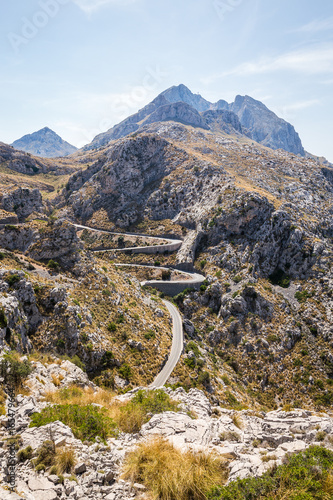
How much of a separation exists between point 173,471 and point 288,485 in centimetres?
389

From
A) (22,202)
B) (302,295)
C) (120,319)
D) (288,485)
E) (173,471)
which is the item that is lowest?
(120,319)

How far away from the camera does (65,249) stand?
49.3 meters

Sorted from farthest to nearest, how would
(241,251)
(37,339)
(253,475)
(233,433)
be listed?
(241,251)
(37,339)
(233,433)
(253,475)

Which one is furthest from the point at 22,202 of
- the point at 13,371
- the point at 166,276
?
the point at 13,371

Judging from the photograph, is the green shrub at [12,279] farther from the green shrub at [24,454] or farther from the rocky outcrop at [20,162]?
the rocky outcrop at [20,162]

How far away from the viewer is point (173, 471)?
29.6 feet

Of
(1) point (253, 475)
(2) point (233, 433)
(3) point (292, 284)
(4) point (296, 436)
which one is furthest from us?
(3) point (292, 284)

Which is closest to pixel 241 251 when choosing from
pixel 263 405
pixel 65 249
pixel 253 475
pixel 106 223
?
pixel 263 405

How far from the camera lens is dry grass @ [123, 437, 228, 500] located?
8.55 m

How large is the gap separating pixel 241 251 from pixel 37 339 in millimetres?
64148

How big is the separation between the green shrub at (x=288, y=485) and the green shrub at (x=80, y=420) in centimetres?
673

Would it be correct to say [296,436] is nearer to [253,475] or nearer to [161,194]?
[253,475]

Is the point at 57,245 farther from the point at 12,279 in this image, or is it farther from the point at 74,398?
the point at 74,398

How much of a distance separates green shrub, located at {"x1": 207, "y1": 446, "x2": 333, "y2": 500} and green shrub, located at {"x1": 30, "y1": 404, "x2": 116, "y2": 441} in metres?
6.73
